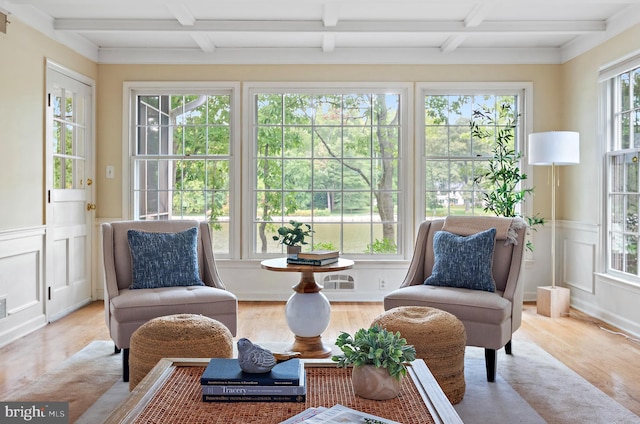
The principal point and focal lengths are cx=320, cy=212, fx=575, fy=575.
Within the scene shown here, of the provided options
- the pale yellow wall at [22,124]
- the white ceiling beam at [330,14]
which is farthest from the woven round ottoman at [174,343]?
the white ceiling beam at [330,14]

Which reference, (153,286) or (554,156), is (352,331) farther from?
(554,156)

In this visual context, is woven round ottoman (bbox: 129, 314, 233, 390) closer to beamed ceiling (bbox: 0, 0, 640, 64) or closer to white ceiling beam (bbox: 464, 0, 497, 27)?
beamed ceiling (bbox: 0, 0, 640, 64)

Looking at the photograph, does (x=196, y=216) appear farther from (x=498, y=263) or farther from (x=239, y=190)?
(x=498, y=263)

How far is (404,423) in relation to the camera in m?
1.71

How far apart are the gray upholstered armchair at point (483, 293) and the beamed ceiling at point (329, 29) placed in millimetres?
1660

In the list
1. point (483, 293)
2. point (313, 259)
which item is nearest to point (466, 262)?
point (483, 293)

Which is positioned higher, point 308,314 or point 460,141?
point 460,141

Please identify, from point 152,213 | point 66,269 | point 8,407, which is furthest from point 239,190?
point 8,407

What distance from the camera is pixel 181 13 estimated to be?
4492 millimetres

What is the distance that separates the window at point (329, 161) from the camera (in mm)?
5773

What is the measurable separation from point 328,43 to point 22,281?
3269mm

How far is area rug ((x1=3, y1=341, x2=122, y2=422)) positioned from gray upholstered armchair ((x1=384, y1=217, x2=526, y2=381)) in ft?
5.65

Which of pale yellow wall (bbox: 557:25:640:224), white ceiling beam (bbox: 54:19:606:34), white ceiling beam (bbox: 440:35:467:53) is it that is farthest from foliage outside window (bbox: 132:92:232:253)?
pale yellow wall (bbox: 557:25:640:224)

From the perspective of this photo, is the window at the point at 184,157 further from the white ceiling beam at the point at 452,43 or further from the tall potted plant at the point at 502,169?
the tall potted plant at the point at 502,169
